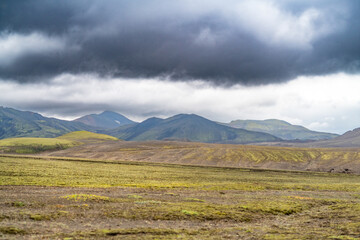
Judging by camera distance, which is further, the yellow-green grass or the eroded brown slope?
the eroded brown slope

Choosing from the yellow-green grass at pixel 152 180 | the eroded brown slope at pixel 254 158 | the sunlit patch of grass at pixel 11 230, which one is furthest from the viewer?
the eroded brown slope at pixel 254 158

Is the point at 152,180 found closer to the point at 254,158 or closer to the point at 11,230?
the point at 11,230

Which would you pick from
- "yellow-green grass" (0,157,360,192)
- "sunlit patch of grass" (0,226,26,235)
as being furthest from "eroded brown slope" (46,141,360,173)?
"sunlit patch of grass" (0,226,26,235)

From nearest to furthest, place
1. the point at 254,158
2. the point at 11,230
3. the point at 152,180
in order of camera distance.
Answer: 1. the point at 11,230
2. the point at 152,180
3. the point at 254,158

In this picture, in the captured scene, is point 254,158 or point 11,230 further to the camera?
point 254,158

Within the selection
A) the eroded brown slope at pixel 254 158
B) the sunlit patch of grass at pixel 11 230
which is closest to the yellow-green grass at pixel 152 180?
the sunlit patch of grass at pixel 11 230

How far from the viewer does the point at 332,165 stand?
131 m

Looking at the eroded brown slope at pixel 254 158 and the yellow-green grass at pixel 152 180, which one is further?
the eroded brown slope at pixel 254 158

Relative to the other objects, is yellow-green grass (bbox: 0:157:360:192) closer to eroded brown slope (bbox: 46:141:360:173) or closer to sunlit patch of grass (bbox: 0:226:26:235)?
sunlit patch of grass (bbox: 0:226:26:235)

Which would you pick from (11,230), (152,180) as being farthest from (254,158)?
(11,230)

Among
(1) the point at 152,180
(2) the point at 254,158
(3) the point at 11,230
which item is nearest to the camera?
(3) the point at 11,230

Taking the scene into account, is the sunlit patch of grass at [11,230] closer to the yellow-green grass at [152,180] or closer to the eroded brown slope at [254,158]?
the yellow-green grass at [152,180]

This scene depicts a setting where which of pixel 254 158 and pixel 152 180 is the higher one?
pixel 254 158

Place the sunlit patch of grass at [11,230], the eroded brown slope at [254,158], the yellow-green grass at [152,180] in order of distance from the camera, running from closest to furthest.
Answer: the sunlit patch of grass at [11,230]
the yellow-green grass at [152,180]
the eroded brown slope at [254,158]
